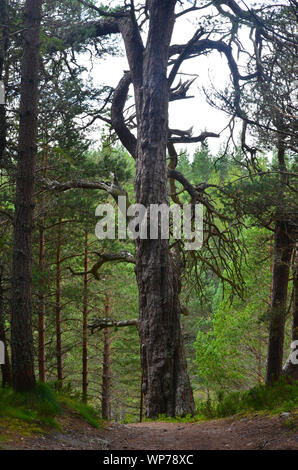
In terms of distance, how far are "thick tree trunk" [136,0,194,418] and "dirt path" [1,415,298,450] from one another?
2437 millimetres

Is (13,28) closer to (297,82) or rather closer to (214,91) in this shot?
(214,91)

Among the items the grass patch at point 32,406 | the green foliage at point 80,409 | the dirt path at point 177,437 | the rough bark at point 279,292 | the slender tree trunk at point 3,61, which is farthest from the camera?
the rough bark at point 279,292

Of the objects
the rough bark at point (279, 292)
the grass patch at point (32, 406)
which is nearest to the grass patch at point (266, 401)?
the rough bark at point (279, 292)

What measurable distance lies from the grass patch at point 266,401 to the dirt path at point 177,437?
1.13 ft

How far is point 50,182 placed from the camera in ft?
33.4

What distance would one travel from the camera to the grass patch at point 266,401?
6.37m

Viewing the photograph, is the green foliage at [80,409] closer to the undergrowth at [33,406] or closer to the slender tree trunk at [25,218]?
the undergrowth at [33,406]

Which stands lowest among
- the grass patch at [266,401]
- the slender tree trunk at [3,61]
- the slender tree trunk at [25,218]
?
the grass patch at [266,401]

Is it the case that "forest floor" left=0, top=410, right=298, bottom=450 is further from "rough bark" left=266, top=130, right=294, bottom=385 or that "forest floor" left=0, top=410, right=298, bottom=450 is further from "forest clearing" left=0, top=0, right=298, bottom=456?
"rough bark" left=266, top=130, right=294, bottom=385

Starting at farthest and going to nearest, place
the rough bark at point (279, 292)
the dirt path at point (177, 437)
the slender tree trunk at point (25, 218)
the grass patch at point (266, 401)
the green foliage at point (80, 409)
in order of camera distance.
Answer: the rough bark at point (279, 292) < the grass patch at point (266, 401) < the green foliage at point (80, 409) < the slender tree trunk at point (25, 218) < the dirt path at point (177, 437)

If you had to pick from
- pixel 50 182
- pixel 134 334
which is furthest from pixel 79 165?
pixel 134 334

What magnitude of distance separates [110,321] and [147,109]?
5522 millimetres

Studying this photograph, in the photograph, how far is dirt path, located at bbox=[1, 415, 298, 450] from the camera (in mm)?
4464

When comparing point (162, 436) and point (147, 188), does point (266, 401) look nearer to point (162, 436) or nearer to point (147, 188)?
point (162, 436)
